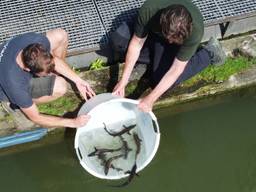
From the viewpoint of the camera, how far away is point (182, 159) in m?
5.38

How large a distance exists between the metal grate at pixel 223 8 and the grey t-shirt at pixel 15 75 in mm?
1852

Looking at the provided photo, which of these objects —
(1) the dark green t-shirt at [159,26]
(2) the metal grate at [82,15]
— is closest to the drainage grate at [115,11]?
(2) the metal grate at [82,15]

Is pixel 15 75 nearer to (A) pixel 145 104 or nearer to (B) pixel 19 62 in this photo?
(B) pixel 19 62

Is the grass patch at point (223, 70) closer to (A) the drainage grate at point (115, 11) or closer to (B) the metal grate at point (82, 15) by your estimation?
(B) the metal grate at point (82, 15)

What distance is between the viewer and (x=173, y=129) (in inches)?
216

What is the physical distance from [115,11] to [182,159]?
1.59 meters

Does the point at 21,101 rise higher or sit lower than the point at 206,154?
higher

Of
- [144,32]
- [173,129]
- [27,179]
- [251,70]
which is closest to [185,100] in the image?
[173,129]

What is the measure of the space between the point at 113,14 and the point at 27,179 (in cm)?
179

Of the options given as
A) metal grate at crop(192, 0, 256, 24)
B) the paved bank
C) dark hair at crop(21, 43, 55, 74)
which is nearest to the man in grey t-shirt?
dark hair at crop(21, 43, 55, 74)

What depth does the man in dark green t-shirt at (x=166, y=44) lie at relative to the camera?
13.5 ft

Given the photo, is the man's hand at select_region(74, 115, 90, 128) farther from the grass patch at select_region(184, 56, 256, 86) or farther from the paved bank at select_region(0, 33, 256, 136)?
the grass patch at select_region(184, 56, 256, 86)

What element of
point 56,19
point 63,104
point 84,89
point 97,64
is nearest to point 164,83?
point 84,89

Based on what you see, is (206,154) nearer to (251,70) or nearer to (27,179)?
(251,70)
